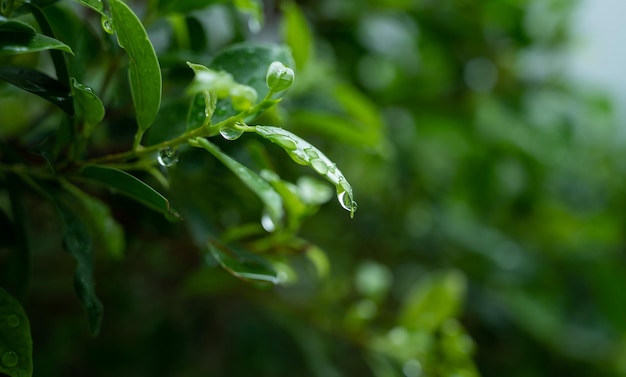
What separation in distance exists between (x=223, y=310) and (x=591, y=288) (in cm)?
64

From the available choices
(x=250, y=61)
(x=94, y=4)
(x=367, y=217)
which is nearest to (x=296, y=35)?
(x=250, y=61)

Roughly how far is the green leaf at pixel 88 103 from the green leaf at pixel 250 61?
9 centimetres

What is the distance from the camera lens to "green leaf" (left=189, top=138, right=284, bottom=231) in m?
0.37

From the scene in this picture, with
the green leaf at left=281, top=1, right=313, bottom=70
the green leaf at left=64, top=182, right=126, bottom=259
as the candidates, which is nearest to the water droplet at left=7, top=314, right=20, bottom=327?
the green leaf at left=64, top=182, right=126, bottom=259

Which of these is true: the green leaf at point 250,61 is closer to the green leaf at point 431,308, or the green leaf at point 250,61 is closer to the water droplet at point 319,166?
the water droplet at point 319,166

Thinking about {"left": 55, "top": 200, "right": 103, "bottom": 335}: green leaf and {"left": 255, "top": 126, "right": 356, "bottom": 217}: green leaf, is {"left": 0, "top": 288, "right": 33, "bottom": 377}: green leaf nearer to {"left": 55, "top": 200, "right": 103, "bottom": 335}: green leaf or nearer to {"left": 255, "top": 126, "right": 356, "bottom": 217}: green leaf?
{"left": 55, "top": 200, "right": 103, "bottom": 335}: green leaf

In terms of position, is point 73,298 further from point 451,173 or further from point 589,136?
point 589,136

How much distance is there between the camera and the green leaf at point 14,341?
0.36 meters

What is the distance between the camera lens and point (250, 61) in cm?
45

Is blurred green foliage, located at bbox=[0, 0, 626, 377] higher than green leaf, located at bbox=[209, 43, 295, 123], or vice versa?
green leaf, located at bbox=[209, 43, 295, 123]

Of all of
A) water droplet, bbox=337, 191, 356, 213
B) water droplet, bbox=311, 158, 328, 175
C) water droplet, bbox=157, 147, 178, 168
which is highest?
water droplet, bbox=311, 158, 328, 175

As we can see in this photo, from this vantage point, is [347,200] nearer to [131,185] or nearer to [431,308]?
[131,185]

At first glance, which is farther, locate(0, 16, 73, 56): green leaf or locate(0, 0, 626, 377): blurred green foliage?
locate(0, 0, 626, 377): blurred green foliage

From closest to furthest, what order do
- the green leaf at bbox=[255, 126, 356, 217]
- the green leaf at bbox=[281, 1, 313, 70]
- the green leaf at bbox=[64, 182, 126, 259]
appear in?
1. the green leaf at bbox=[255, 126, 356, 217]
2. the green leaf at bbox=[64, 182, 126, 259]
3. the green leaf at bbox=[281, 1, 313, 70]
